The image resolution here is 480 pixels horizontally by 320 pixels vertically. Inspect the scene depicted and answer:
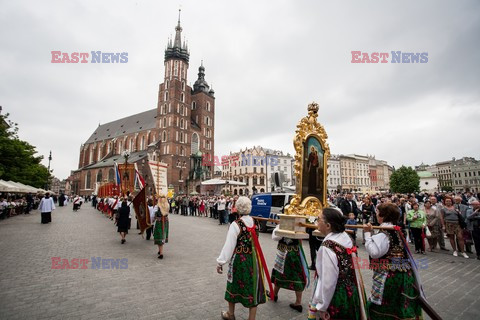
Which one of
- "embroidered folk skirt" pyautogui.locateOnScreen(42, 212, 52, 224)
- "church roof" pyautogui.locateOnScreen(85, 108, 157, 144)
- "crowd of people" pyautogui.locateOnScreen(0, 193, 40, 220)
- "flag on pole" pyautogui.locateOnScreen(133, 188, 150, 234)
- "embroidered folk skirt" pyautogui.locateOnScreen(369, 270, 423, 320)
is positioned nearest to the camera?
"embroidered folk skirt" pyautogui.locateOnScreen(369, 270, 423, 320)

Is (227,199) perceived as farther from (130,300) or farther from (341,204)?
(130,300)

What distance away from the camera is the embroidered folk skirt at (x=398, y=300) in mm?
2484

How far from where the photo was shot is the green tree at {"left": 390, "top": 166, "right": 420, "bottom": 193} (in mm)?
58312

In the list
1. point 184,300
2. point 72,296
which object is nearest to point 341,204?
point 184,300

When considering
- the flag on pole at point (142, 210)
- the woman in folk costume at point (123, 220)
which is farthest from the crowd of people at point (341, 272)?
the woman in folk costume at point (123, 220)

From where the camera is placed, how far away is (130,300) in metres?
3.98

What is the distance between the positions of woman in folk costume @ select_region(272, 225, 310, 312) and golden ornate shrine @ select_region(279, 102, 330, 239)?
1216mm

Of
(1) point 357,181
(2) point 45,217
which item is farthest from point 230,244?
(1) point 357,181

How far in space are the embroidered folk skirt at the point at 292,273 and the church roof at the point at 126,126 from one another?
2353 inches

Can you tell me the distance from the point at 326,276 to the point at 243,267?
4.55 feet

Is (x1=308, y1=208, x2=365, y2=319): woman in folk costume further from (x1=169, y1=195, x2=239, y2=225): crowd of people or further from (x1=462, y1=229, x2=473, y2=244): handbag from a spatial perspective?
(x1=169, y1=195, x2=239, y2=225): crowd of people

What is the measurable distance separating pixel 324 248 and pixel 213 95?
64.8 metres

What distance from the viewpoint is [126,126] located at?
6700 centimetres

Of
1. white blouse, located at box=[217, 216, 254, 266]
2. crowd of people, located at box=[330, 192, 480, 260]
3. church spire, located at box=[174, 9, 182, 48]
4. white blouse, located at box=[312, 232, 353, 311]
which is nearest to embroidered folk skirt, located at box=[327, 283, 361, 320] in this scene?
white blouse, located at box=[312, 232, 353, 311]
